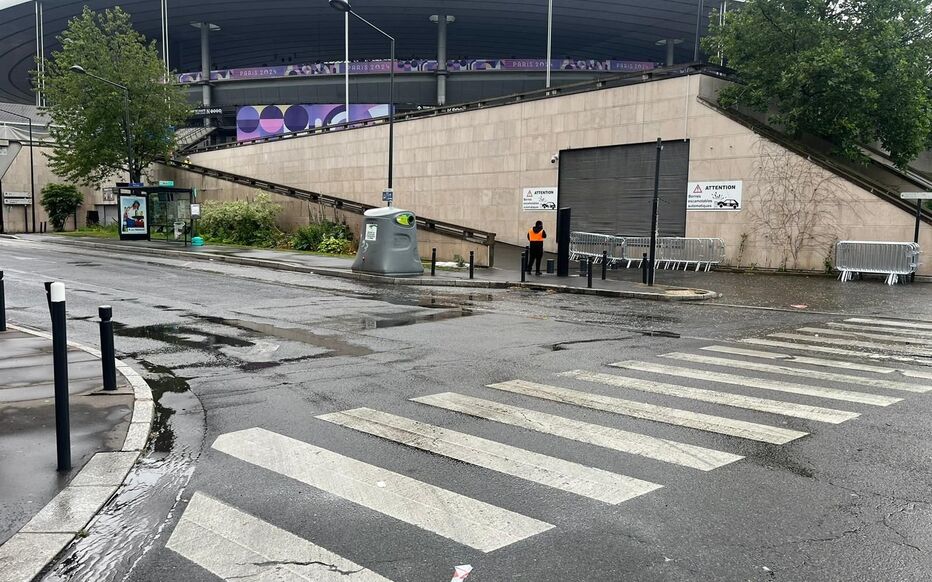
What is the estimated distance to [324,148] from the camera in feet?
146

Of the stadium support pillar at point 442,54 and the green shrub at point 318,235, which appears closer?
the green shrub at point 318,235

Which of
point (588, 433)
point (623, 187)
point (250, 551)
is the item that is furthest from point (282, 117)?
point (250, 551)

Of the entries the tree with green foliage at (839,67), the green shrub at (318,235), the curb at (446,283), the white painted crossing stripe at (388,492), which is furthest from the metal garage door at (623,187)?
the white painted crossing stripe at (388,492)

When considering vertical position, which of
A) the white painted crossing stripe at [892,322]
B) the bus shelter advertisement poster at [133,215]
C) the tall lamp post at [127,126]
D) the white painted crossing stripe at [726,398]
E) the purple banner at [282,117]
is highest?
the purple banner at [282,117]

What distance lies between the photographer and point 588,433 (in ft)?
20.1

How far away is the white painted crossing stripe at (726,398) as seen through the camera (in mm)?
6738

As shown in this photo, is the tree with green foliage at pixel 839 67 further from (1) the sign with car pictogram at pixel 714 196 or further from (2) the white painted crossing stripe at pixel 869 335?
(2) the white painted crossing stripe at pixel 869 335

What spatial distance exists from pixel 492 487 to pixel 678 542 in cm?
135

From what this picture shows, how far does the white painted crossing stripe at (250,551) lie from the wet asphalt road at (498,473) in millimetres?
97

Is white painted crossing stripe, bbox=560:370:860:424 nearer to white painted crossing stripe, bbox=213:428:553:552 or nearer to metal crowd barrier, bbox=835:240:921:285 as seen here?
white painted crossing stripe, bbox=213:428:553:552

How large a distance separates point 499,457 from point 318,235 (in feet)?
97.7

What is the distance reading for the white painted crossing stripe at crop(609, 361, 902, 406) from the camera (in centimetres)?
741

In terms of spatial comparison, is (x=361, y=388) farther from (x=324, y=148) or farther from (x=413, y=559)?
(x=324, y=148)

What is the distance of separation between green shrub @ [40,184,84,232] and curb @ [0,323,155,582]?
54637 millimetres
